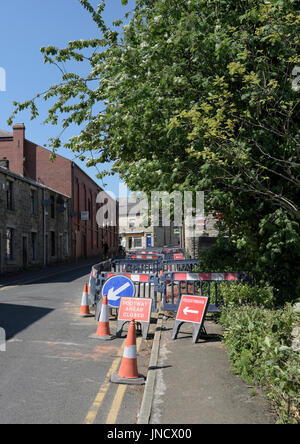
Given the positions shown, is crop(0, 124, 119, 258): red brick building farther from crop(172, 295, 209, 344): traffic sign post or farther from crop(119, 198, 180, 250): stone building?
crop(172, 295, 209, 344): traffic sign post

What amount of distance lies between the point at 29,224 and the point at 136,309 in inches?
960

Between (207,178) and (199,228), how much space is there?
555 inches

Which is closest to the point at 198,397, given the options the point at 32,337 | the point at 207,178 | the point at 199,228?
the point at 207,178

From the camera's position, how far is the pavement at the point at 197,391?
4.74 m

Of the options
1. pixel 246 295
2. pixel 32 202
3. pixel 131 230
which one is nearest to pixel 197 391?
pixel 246 295

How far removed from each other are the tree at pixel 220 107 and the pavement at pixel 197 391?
8.96 feet

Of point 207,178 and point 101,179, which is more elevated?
point 101,179

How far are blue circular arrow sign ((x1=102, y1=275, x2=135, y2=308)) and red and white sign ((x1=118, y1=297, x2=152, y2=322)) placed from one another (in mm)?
1113

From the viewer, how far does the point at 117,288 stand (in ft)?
35.0

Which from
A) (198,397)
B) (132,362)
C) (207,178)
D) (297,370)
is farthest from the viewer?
(207,178)

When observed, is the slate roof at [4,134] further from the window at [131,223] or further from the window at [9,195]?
the window at [131,223]

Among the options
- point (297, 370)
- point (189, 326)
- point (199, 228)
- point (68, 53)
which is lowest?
point (189, 326)

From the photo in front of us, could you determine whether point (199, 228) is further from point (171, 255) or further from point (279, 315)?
point (279, 315)
